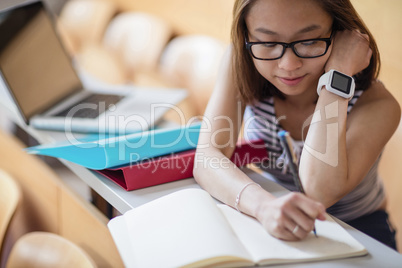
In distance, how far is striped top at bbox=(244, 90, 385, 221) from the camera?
1.28 m

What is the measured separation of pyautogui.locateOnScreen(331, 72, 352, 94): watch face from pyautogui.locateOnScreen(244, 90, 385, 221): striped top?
25 cm

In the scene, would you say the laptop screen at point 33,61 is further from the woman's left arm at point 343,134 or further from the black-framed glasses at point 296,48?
the woman's left arm at point 343,134

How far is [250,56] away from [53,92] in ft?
2.56

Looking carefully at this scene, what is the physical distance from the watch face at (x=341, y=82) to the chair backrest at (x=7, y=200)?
952 millimetres

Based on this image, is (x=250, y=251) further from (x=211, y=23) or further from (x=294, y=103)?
(x=211, y=23)

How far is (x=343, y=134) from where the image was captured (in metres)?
1.03

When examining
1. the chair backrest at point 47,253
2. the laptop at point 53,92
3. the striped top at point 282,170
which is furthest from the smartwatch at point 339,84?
the chair backrest at point 47,253

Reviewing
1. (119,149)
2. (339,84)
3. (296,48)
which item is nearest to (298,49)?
(296,48)

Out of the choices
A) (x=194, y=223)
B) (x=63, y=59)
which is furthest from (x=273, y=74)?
(x=63, y=59)

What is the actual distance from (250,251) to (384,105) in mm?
543

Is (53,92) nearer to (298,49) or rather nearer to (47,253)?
(47,253)

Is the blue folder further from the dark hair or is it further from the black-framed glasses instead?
the black-framed glasses

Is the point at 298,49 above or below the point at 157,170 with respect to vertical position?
above

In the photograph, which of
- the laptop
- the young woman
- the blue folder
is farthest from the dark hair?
the laptop
